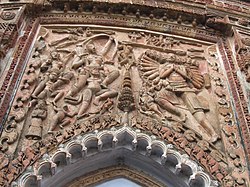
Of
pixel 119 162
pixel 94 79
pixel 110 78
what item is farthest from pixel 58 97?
pixel 119 162

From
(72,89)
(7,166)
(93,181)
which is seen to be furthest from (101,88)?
(7,166)

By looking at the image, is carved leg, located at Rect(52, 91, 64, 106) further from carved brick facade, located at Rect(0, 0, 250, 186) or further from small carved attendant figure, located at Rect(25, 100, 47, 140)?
small carved attendant figure, located at Rect(25, 100, 47, 140)

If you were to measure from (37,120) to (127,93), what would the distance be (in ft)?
4.99

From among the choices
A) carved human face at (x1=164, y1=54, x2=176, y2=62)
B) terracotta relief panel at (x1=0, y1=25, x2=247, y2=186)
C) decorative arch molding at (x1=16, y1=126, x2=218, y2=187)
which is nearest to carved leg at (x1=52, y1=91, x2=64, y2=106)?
terracotta relief panel at (x1=0, y1=25, x2=247, y2=186)

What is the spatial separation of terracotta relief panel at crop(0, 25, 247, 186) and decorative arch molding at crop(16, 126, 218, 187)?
0.19m

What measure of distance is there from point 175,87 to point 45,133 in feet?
7.87

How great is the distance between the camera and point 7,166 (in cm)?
667

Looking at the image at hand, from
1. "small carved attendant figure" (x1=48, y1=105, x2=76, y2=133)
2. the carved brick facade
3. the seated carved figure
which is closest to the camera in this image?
the carved brick facade

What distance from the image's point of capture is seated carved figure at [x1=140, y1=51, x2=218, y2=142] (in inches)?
311

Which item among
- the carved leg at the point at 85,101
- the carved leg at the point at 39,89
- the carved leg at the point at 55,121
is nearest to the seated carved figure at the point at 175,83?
the carved leg at the point at 85,101

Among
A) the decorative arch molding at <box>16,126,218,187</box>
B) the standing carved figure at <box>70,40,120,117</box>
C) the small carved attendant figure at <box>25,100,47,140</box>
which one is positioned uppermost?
the standing carved figure at <box>70,40,120,117</box>

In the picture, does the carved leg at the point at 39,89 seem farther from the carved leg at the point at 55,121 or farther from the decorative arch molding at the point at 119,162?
the decorative arch molding at the point at 119,162

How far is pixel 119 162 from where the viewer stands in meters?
7.50

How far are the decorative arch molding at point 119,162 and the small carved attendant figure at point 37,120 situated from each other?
435 millimetres
